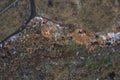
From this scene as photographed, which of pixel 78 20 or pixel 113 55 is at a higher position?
pixel 78 20

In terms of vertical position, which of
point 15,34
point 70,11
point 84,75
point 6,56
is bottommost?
point 84,75

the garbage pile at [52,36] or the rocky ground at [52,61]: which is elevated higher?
the garbage pile at [52,36]

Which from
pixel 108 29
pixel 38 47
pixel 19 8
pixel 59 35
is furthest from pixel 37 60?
pixel 108 29

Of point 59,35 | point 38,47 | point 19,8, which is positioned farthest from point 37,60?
point 19,8

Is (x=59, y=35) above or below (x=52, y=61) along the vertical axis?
above

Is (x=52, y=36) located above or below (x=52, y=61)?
above

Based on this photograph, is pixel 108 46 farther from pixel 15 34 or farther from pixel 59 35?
pixel 15 34

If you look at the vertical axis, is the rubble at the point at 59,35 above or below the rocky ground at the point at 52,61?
above

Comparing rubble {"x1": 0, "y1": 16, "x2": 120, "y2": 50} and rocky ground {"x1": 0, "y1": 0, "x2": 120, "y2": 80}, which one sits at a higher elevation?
rubble {"x1": 0, "y1": 16, "x2": 120, "y2": 50}
